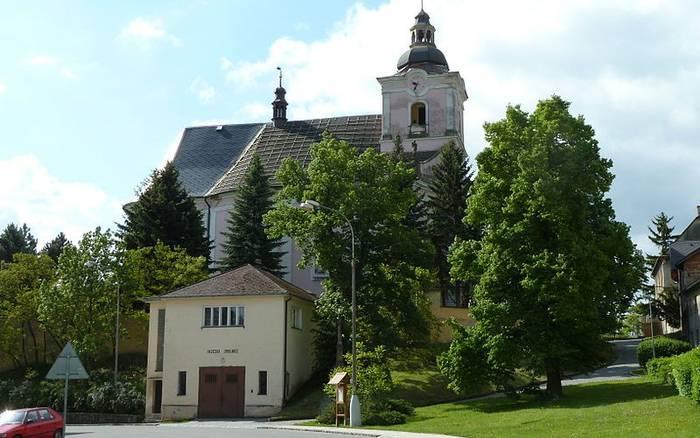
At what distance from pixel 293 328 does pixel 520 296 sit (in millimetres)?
13522

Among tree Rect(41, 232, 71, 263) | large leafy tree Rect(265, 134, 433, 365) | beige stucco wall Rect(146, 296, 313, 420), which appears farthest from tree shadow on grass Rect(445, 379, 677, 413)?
tree Rect(41, 232, 71, 263)

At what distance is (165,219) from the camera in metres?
51.7

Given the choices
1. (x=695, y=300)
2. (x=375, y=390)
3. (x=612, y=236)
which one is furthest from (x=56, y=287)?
(x=695, y=300)

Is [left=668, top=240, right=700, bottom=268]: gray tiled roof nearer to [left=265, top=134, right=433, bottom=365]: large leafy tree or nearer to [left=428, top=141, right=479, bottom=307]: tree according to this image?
[left=428, top=141, right=479, bottom=307]: tree

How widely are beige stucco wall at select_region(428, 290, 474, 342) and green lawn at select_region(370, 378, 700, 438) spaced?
10870 millimetres

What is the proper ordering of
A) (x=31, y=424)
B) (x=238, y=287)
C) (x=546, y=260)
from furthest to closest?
(x=238, y=287) → (x=546, y=260) → (x=31, y=424)

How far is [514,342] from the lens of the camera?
3111 cm

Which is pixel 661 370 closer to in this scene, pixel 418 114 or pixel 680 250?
pixel 680 250

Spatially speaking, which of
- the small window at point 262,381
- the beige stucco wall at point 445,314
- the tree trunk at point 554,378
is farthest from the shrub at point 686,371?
the beige stucco wall at point 445,314

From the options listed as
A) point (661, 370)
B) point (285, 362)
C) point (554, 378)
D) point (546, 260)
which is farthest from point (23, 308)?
point (661, 370)

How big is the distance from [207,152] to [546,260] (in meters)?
46.5

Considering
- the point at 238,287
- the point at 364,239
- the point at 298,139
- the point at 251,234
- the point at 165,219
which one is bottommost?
the point at 238,287

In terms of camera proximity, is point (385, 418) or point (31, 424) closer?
point (31, 424)

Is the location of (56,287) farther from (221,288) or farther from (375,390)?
(375,390)
